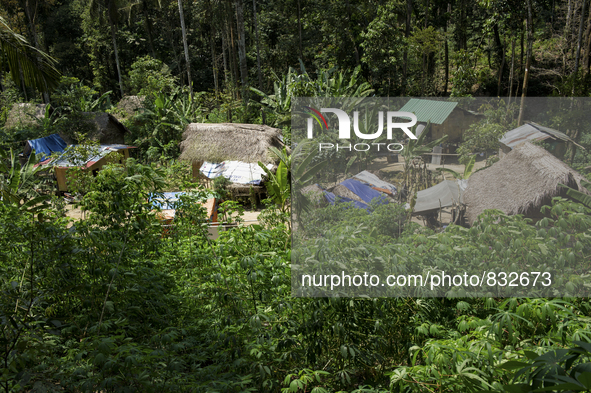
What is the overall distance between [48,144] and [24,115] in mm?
3469

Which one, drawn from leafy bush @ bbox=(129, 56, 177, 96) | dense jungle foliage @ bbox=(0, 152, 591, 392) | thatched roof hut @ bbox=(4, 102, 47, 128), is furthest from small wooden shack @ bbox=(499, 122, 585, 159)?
thatched roof hut @ bbox=(4, 102, 47, 128)

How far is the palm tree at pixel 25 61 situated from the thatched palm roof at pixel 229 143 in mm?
8223

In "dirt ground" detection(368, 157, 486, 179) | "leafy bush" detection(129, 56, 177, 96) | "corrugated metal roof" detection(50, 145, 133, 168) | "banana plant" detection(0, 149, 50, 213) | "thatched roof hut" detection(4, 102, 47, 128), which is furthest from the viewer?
"leafy bush" detection(129, 56, 177, 96)

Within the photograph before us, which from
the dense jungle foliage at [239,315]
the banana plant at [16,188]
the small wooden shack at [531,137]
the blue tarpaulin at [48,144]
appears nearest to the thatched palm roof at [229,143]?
the blue tarpaulin at [48,144]

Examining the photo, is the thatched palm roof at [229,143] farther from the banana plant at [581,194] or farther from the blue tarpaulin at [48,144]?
the banana plant at [581,194]

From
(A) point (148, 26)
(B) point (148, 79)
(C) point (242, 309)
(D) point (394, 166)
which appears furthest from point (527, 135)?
(A) point (148, 26)

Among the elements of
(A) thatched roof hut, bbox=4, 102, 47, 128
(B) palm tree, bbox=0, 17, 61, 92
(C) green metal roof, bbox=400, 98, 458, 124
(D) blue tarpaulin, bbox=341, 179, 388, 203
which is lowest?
(A) thatched roof hut, bbox=4, 102, 47, 128

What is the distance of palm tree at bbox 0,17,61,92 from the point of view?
4191mm

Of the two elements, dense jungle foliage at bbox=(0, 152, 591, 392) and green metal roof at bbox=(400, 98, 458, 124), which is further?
green metal roof at bbox=(400, 98, 458, 124)

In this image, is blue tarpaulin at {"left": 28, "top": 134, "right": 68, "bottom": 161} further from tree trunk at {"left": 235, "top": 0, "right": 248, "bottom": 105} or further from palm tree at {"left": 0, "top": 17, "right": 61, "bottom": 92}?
palm tree at {"left": 0, "top": 17, "right": 61, "bottom": 92}

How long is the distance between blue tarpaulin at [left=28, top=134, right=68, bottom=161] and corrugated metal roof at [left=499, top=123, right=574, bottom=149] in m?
13.9

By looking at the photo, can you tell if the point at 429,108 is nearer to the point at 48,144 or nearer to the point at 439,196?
the point at 439,196

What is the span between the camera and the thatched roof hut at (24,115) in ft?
51.2

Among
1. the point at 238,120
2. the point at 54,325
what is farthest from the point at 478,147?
the point at 238,120
